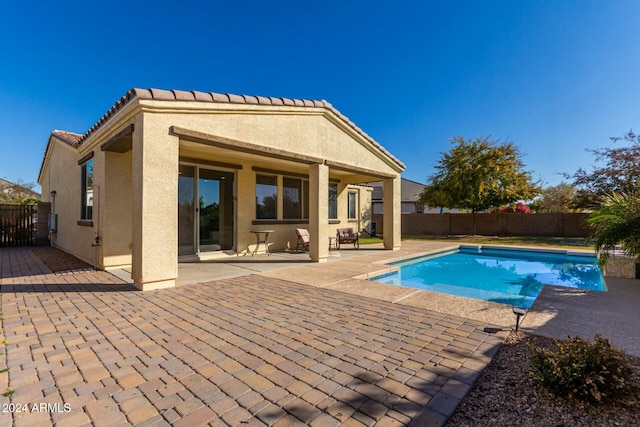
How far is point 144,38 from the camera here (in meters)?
13.0

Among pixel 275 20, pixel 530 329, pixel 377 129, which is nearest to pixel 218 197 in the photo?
pixel 275 20

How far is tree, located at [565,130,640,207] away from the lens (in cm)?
1900

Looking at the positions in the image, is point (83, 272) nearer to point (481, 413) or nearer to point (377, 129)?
point (481, 413)

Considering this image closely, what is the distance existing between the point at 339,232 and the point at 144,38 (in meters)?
12.3

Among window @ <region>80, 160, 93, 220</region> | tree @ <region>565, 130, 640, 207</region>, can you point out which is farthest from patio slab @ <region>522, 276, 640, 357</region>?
tree @ <region>565, 130, 640, 207</region>

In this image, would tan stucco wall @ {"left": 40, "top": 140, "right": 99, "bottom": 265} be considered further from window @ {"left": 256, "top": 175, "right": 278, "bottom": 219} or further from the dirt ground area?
window @ {"left": 256, "top": 175, "right": 278, "bottom": 219}

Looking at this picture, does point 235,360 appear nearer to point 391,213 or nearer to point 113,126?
point 113,126

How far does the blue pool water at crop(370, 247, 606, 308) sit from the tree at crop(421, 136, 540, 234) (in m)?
6.90

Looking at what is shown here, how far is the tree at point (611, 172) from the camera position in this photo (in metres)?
19.0

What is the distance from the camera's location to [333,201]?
1530 cm

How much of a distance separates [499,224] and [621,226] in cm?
1797

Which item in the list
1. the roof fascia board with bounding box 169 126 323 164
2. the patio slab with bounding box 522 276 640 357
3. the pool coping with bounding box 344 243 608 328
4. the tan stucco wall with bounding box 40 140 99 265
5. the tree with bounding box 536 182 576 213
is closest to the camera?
the patio slab with bounding box 522 276 640 357

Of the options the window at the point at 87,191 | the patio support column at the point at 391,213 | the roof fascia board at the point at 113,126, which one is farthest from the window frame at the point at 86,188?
the patio support column at the point at 391,213

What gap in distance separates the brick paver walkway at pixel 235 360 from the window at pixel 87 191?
4.36m
